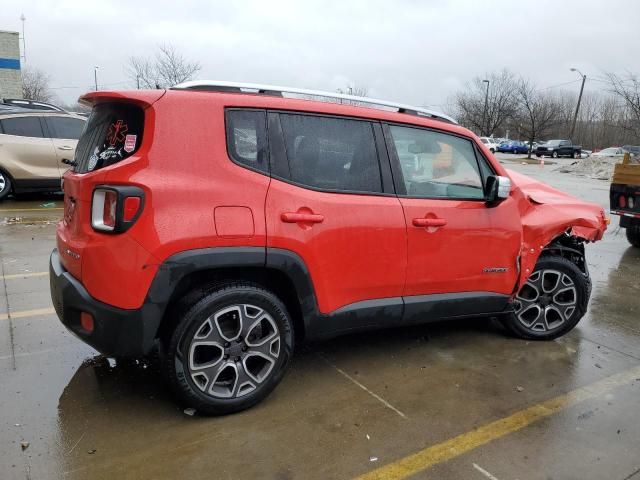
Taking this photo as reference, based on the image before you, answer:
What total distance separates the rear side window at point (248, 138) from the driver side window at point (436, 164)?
0.96m

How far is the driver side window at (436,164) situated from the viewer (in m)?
3.52

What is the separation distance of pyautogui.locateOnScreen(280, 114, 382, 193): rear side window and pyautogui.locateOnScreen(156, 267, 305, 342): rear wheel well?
586mm

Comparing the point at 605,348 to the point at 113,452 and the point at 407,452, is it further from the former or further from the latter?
the point at 113,452

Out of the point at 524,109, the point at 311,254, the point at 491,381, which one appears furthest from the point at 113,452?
the point at 524,109

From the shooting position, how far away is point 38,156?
9.77m

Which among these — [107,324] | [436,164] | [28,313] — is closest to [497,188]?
[436,164]

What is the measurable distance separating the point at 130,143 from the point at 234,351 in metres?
1.26

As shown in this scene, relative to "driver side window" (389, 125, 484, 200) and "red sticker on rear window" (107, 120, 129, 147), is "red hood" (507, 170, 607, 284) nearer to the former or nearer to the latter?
"driver side window" (389, 125, 484, 200)

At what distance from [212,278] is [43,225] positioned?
6251mm

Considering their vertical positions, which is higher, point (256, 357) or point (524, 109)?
point (524, 109)

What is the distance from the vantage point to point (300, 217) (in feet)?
9.77

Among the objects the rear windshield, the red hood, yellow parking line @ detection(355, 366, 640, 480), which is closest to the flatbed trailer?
the red hood

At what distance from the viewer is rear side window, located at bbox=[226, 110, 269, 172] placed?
291 centimetres

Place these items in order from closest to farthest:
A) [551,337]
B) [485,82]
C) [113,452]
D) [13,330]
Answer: [113,452]
[13,330]
[551,337]
[485,82]
